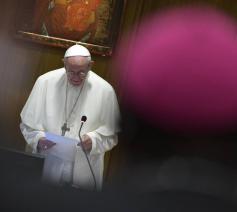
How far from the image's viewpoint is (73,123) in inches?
134

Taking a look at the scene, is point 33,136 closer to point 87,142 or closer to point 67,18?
point 87,142

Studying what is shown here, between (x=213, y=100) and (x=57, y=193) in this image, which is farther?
(x=213, y=100)

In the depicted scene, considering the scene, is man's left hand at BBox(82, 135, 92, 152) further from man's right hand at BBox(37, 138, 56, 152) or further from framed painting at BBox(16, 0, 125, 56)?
framed painting at BBox(16, 0, 125, 56)

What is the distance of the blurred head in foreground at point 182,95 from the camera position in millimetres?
2602

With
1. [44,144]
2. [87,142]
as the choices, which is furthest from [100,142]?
[44,144]

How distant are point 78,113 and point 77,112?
1 centimetres

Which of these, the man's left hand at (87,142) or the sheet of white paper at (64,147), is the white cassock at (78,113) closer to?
the man's left hand at (87,142)

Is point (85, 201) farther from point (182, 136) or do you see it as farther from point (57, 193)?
point (182, 136)

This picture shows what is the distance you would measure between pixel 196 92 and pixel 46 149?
4.74 ft

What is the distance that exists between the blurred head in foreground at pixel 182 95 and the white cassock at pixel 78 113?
0.17m

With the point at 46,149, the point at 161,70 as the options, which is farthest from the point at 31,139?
the point at 161,70

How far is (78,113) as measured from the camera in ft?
11.3

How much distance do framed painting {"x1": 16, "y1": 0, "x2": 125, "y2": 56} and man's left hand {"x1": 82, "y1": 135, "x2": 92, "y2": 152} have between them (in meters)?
1.44

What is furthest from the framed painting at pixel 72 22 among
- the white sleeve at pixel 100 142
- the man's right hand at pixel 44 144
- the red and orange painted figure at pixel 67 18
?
the man's right hand at pixel 44 144
